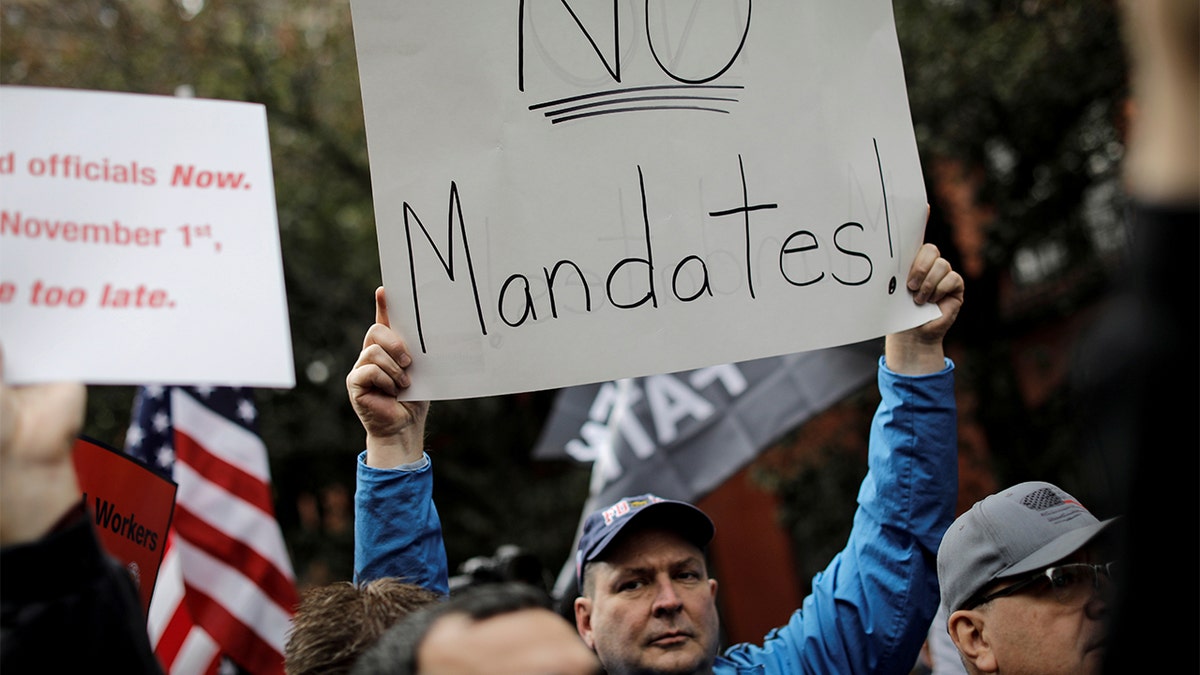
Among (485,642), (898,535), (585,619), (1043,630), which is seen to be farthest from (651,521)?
(485,642)

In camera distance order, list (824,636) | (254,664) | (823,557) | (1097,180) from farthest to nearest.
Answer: (823,557)
(1097,180)
(254,664)
(824,636)

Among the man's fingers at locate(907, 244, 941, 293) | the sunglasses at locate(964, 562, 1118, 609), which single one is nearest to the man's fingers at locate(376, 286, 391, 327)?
the man's fingers at locate(907, 244, 941, 293)

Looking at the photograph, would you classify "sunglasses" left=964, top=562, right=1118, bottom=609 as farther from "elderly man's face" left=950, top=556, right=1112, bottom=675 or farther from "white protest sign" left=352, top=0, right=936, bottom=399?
"white protest sign" left=352, top=0, right=936, bottom=399

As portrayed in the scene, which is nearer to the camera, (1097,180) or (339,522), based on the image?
(1097,180)

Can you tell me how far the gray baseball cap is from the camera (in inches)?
87.4

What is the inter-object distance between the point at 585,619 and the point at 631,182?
1.18m

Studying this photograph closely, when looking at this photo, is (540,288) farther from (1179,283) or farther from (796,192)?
(1179,283)

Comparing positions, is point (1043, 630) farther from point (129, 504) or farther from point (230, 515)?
point (230, 515)

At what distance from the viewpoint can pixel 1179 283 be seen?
0.90 m

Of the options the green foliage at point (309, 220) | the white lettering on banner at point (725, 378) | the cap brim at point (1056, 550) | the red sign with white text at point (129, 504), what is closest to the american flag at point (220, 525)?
the red sign with white text at point (129, 504)

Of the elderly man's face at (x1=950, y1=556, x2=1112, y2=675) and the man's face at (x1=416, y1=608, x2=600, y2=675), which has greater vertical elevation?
the man's face at (x1=416, y1=608, x2=600, y2=675)

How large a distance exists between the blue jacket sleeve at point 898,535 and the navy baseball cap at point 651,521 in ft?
1.35

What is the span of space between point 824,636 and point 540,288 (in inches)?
42.0

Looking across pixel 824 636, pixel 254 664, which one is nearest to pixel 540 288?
pixel 824 636
